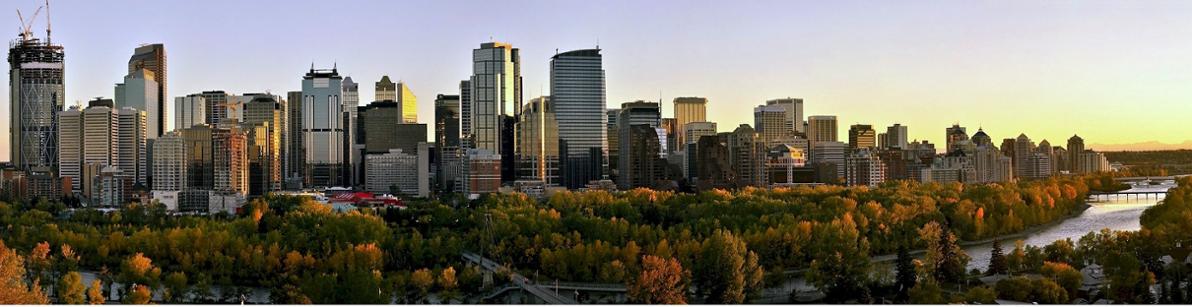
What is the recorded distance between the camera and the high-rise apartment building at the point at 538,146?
30438 millimetres

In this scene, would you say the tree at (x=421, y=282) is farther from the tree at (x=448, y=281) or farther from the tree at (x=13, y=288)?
the tree at (x=13, y=288)

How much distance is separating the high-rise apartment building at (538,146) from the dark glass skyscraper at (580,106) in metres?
0.82

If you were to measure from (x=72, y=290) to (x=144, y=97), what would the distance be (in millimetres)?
26877

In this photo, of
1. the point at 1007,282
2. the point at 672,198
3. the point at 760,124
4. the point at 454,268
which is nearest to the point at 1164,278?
the point at 1007,282

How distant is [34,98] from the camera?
28953mm

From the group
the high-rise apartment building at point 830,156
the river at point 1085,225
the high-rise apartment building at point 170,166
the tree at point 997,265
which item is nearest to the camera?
the tree at point 997,265

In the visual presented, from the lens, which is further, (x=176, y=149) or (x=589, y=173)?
(x=589, y=173)

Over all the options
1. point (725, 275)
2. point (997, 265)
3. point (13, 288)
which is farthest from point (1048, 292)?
point (13, 288)

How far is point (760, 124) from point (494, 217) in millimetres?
24036

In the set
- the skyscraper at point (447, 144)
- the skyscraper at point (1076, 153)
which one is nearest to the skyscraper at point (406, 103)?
the skyscraper at point (447, 144)

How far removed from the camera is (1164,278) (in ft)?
31.6

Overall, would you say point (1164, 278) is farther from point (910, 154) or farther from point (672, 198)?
point (910, 154)

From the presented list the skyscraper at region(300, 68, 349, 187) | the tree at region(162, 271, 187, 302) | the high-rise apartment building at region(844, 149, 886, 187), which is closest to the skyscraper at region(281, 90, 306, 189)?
the skyscraper at region(300, 68, 349, 187)

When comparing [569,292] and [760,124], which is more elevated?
[760,124]
